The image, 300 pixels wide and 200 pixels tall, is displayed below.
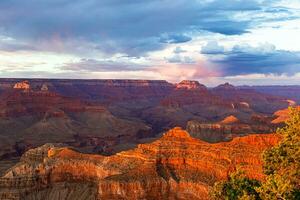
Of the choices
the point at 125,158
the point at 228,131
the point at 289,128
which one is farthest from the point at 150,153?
the point at 228,131

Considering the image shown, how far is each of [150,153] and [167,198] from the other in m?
8.69

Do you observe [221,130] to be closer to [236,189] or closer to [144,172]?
[144,172]

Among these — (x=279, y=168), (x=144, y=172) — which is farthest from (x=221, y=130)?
(x=279, y=168)

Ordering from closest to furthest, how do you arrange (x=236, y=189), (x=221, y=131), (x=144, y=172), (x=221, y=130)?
(x=236, y=189), (x=144, y=172), (x=221, y=131), (x=221, y=130)

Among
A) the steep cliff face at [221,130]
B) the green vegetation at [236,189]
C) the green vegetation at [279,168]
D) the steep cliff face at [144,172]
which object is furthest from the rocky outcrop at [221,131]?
the green vegetation at [236,189]

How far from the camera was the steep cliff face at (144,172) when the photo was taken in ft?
211

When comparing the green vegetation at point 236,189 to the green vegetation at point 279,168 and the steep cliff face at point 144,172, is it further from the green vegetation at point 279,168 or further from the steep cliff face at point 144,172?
the steep cliff face at point 144,172

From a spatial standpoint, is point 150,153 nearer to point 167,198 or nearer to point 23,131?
point 167,198

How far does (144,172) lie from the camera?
6719cm

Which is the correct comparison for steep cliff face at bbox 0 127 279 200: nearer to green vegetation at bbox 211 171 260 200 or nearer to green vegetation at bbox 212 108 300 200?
green vegetation at bbox 212 108 300 200

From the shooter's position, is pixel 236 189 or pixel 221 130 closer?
pixel 236 189

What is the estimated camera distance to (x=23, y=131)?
596 feet

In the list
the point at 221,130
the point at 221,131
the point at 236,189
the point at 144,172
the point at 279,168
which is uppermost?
the point at 279,168

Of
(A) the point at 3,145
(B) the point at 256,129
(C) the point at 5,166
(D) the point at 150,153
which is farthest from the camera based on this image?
(A) the point at 3,145
